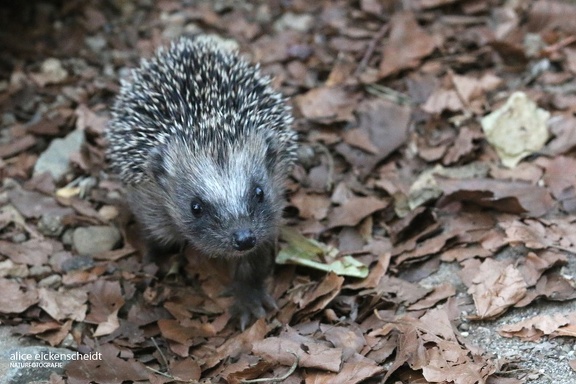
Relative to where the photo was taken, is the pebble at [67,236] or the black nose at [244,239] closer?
the black nose at [244,239]

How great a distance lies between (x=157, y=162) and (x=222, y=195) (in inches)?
31.2

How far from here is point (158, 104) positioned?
251 inches

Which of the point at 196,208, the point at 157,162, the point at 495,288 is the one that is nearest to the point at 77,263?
the point at 157,162

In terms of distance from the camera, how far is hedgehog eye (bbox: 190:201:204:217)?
5.86 meters

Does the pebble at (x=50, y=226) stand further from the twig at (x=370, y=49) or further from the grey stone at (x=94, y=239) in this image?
the twig at (x=370, y=49)

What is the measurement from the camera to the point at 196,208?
19.3ft

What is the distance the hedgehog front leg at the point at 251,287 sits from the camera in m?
6.18

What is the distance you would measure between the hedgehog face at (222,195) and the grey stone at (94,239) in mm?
979

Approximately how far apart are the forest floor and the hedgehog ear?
1028mm

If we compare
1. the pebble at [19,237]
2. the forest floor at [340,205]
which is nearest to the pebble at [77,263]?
the forest floor at [340,205]

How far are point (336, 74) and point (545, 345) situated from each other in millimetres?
4357

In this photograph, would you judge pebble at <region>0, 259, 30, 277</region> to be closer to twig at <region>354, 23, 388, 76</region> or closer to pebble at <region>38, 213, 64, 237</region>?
pebble at <region>38, 213, 64, 237</region>

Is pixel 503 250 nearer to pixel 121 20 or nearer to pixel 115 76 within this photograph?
pixel 115 76

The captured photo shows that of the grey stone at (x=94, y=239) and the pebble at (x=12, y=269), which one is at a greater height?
the pebble at (x=12, y=269)
